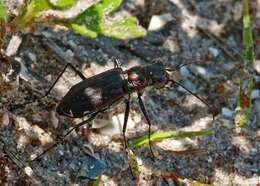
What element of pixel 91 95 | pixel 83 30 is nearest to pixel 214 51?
pixel 91 95

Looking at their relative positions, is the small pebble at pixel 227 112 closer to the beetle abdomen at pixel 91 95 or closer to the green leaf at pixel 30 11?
the beetle abdomen at pixel 91 95

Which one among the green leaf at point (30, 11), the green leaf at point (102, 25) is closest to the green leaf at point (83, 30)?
the green leaf at point (102, 25)

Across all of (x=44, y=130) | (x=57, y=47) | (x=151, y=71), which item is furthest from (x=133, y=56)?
(x=44, y=130)

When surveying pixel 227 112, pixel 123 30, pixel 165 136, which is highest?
pixel 123 30

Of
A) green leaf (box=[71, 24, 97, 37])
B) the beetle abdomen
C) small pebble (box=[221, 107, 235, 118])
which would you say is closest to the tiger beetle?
the beetle abdomen

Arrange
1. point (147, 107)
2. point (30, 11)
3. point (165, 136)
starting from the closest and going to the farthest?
1. point (30, 11)
2. point (165, 136)
3. point (147, 107)

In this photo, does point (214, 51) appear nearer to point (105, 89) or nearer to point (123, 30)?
point (105, 89)

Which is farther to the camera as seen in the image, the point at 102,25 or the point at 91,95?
the point at 91,95
